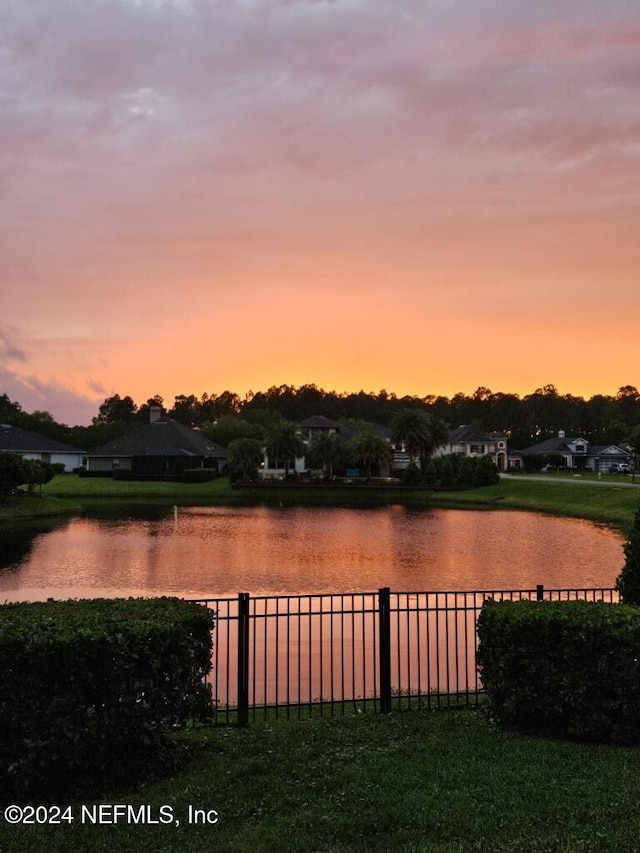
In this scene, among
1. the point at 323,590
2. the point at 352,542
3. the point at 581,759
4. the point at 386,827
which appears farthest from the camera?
the point at 352,542

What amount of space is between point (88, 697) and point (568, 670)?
5.35 meters

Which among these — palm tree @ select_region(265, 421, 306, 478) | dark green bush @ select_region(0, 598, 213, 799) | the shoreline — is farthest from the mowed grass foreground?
palm tree @ select_region(265, 421, 306, 478)

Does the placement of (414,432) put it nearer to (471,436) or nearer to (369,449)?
(369,449)

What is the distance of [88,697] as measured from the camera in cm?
723

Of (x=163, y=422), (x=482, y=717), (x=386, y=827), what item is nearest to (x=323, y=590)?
(x=482, y=717)

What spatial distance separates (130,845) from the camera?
6.03 meters

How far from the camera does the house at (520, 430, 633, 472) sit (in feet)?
392

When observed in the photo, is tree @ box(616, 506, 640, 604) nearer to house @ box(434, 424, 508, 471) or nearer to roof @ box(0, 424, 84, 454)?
roof @ box(0, 424, 84, 454)

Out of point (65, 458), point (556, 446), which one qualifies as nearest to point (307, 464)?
point (65, 458)

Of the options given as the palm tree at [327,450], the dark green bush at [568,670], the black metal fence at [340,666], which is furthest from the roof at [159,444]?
the dark green bush at [568,670]

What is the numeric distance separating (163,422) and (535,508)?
57.0 m

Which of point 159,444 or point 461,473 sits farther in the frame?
point 159,444

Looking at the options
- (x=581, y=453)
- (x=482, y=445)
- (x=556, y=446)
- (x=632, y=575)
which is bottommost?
(x=632, y=575)

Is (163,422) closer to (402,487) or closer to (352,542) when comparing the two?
(402,487)
